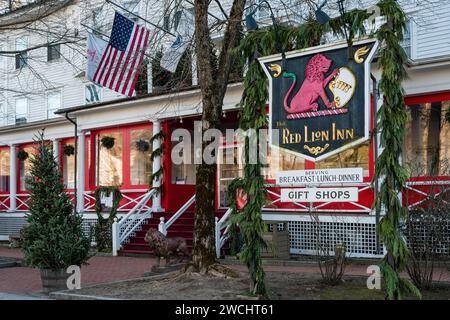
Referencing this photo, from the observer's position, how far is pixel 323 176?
7602 millimetres

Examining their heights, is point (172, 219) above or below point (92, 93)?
below

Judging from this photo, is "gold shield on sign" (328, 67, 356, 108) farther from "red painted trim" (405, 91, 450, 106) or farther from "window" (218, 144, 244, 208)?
"window" (218, 144, 244, 208)

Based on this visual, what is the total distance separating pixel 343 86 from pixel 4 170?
21.4 meters

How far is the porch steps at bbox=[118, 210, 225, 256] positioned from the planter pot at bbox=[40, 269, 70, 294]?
18.0 feet

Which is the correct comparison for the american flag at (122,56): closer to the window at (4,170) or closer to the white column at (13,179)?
the white column at (13,179)

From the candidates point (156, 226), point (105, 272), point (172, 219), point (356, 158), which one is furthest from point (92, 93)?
point (356, 158)

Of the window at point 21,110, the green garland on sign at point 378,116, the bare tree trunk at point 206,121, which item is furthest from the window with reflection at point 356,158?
the window at point 21,110

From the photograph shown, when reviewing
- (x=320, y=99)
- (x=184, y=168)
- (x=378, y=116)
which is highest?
(x=320, y=99)

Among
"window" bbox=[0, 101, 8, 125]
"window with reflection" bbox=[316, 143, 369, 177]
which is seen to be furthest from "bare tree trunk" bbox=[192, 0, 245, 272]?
"window" bbox=[0, 101, 8, 125]

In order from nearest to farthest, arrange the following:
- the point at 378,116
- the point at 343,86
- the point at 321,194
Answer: the point at 378,116, the point at 343,86, the point at 321,194

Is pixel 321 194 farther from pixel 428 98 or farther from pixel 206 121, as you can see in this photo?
pixel 428 98

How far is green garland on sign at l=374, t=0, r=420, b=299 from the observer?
22.7ft
